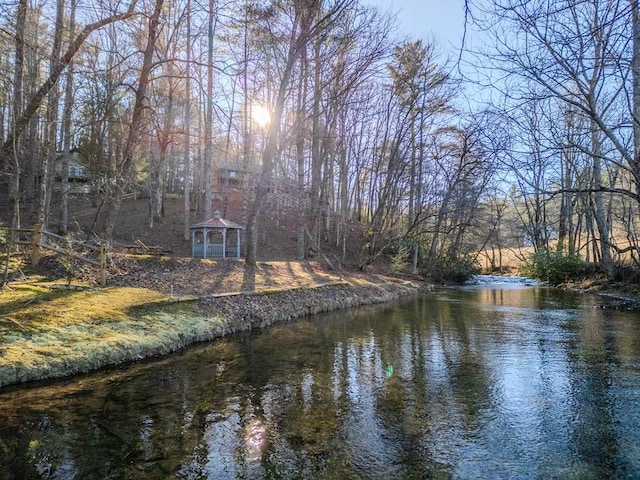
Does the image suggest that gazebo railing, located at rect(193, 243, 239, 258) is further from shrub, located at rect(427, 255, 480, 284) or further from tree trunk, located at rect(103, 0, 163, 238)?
shrub, located at rect(427, 255, 480, 284)

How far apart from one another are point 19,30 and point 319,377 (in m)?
10.0

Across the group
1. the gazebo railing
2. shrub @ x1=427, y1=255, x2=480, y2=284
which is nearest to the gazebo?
the gazebo railing

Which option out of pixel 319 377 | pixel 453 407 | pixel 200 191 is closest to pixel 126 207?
pixel 200 191

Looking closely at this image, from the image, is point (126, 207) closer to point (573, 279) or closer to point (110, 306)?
point (110, 306)

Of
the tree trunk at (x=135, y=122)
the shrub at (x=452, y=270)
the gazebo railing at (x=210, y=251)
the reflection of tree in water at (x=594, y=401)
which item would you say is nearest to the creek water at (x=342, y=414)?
the reflection of tree in water at (x=594, y=401)

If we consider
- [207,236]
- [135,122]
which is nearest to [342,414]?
[135,122]

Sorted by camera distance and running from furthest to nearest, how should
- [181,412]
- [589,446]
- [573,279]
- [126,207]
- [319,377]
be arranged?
1. [126,207]
2. [573,279]
3. [319,377]
4. [181,412]
5. [589,446]

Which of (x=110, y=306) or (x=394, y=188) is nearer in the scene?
(x=110, y=306)

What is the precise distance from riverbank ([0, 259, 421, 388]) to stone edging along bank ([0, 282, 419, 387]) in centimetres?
2

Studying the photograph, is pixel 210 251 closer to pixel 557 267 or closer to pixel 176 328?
pixel 176 328

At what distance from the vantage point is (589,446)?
4.59 meters

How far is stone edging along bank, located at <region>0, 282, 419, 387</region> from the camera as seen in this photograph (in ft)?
22.7

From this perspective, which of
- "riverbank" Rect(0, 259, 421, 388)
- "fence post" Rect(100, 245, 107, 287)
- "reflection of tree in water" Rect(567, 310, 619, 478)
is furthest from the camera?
"fence post" Rect(100, 245, 107, 287)

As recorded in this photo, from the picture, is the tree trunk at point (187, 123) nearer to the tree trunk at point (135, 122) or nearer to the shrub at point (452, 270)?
the tree trunk at point (135, 122)
